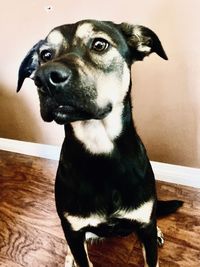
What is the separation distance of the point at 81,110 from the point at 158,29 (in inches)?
26.6

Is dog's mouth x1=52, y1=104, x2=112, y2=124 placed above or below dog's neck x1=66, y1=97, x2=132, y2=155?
above

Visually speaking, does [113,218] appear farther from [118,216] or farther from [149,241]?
[149,241]

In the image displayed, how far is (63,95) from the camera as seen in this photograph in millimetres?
854

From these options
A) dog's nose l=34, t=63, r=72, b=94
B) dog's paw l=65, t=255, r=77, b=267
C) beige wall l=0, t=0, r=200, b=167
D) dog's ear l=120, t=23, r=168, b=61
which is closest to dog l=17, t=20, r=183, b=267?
dog's ear l=120, t=23, r=168, b=61

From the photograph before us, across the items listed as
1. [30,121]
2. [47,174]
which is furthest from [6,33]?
[47,174]

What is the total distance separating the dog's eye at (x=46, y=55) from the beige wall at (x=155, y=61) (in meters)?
0.50

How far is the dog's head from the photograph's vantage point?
85 cm

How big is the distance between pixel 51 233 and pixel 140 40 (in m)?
0.91

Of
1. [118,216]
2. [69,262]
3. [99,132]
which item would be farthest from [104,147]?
[69,262]

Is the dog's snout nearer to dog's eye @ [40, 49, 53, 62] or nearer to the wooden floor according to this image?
dog's eye @ [40, 49, 53, 62]

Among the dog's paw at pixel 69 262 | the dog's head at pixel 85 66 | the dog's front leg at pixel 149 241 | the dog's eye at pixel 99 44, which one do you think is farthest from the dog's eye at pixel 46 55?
the dog's paw at pixel 69 262

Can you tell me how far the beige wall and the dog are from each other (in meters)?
0.34

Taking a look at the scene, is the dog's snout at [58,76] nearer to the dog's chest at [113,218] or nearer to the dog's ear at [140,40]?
the dog's ear at [140,40]

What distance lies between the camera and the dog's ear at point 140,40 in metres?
1.08
